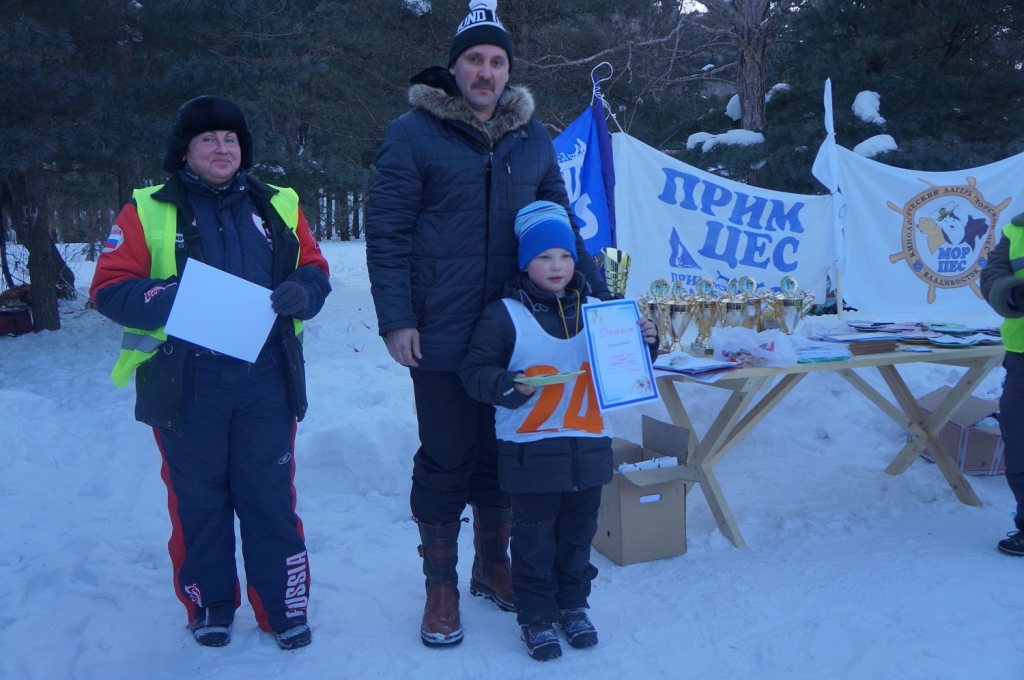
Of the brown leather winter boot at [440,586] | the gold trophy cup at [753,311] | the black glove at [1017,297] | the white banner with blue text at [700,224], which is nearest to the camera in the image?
the brown leather winter boot at [440,586]

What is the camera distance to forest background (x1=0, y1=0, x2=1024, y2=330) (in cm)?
692

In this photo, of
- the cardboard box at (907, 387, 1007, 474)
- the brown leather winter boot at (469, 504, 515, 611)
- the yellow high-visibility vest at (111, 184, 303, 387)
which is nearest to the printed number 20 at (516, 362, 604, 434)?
the brown leather winter boot at (469, 504, 515, 611)

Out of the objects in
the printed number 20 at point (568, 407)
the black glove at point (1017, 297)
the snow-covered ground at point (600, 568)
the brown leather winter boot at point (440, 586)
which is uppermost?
the black glove at point (1017, 297)

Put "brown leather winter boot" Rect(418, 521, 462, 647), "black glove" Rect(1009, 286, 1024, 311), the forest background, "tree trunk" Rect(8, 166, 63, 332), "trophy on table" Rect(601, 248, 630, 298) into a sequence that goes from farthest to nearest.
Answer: "tree trunk" Rect(8, 166, 63, 332) → the forest background → "trophy on table" Rect(601, 248, 630, 298) → "black glove" Rect(1009, 286, 1024, 311) → "brown leather winter boot" Rect(418, 521, 462, 647)

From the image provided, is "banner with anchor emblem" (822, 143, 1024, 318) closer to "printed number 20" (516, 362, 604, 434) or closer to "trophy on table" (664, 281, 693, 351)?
"trophy on table" (664, 281, 693, 351)

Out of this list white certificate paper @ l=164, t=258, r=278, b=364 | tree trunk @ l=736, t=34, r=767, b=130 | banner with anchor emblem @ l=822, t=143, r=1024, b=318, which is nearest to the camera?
white certificate paper @ l=164, t=258, r=278, b=364

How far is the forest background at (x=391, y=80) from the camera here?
22.7ft

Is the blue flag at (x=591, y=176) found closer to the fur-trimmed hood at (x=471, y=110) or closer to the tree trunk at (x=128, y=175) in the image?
the fur-trimmed hood at (x=471, y=110)

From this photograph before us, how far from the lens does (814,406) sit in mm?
5203

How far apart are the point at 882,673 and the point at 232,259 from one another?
2426 mm

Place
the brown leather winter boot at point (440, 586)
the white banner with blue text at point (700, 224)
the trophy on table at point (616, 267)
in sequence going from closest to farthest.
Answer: the brown leather winter boot at point (440, 586), the trophy on table at point (616, 267), the white banner with blue text at point (700, 224)

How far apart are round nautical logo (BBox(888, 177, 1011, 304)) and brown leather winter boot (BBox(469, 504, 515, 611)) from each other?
15.9 ft

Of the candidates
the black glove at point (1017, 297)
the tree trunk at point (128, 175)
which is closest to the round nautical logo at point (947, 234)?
the black glove at point (1017, 297)

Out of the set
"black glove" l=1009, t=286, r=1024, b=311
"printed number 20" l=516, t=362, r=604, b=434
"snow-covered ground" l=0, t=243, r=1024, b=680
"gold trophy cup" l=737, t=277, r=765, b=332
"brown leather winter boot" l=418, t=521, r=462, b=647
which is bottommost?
"snow-covered ground" l=0, t=243, r=1024, b=680
